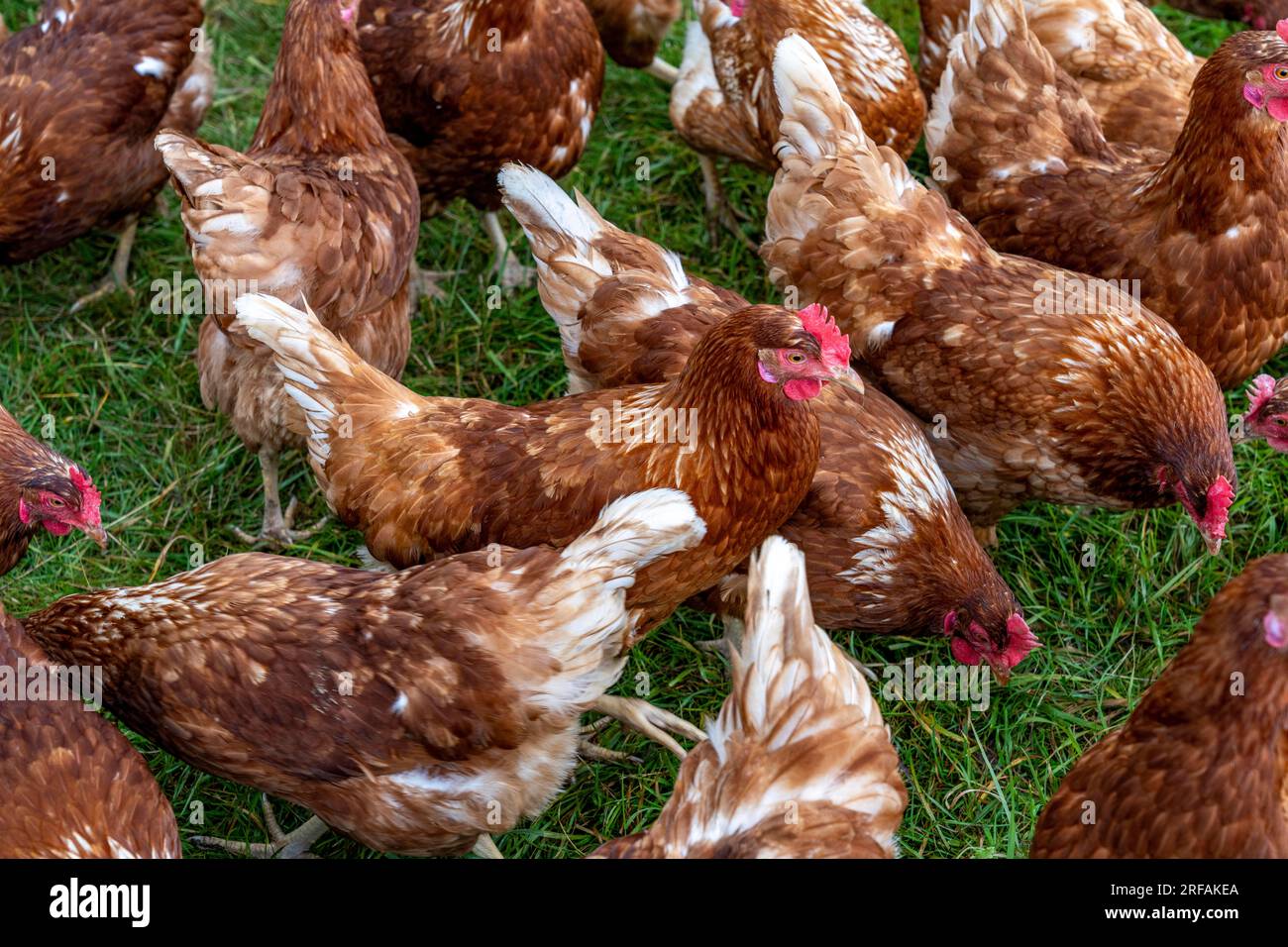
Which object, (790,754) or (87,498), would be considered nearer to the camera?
(790,754)

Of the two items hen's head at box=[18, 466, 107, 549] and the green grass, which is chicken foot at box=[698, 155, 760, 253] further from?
hen's head at box=[18, 466, 107, 549]

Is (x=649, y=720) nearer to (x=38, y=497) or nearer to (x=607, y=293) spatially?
(x=607, y=293)

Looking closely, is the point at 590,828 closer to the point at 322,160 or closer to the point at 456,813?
the point at 456,813

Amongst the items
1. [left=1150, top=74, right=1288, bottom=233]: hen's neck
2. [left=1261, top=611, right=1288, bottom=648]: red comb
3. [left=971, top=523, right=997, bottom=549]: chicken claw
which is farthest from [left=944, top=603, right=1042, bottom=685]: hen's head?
[left=1150, top=74, right=1288, bottom=233]: hen's neck

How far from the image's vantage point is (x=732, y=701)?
2.33 metres

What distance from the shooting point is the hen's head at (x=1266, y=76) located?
298 cm

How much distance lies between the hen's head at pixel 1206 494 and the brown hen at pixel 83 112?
118 inches

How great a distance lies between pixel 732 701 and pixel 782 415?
2.05 ft

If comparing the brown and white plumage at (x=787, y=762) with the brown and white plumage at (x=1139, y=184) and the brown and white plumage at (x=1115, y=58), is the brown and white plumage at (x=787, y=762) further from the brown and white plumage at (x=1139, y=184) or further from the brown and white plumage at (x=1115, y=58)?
the brown and white plumage at (x=1115, y=58)

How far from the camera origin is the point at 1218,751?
2016 mm

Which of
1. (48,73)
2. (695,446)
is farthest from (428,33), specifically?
(695,446)

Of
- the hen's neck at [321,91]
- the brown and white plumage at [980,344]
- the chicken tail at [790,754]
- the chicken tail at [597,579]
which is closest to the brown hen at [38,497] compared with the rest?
the hen's neck at [321,91]

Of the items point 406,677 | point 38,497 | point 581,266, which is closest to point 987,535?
point 581,266

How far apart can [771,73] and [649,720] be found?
1868 millimetres
